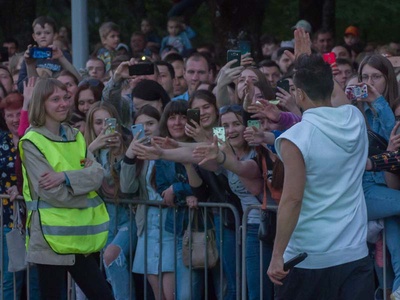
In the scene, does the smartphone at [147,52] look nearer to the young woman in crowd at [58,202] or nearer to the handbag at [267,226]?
the young woman in crowd at [58,202]

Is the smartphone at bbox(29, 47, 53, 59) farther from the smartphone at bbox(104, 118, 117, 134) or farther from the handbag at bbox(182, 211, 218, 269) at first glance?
the handbag at bbox(182, 211, 218, 269)

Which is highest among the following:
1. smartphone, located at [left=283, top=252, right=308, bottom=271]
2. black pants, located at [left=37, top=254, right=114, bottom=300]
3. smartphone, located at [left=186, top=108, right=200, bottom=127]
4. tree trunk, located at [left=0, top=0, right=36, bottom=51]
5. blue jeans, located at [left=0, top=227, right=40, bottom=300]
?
tree trunk, located at [left=0, top=0, right=36, bottom=51]

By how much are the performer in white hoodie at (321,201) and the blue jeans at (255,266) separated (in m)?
1.62

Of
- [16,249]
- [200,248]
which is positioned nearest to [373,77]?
[200,248]

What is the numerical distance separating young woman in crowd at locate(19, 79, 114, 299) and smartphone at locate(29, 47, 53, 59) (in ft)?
8.34

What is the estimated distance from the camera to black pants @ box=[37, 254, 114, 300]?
7.91m

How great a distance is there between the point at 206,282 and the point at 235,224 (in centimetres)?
55

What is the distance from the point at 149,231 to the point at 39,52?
2.84 meters

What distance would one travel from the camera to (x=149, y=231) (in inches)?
338

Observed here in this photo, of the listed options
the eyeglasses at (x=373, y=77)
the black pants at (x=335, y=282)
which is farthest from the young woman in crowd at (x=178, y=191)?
the black pants at (x=335, y=282)

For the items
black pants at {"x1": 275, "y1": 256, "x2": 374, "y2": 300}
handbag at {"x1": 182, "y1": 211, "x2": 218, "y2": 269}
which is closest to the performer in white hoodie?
black pants at {"x1": 275, "y1": 256, "x2": 374, "y2": 300}

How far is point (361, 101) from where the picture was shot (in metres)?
7.64

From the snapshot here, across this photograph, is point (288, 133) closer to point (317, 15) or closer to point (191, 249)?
point (191, 249)

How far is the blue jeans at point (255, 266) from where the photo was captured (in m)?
7.89
